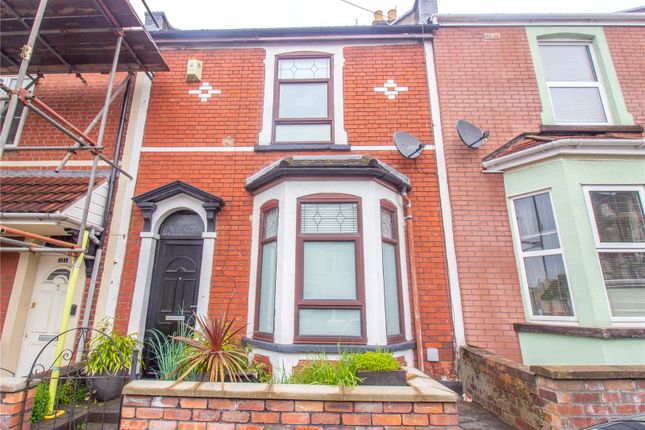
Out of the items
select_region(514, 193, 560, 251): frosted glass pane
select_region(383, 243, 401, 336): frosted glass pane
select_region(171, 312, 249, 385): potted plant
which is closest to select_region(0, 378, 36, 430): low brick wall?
select_region(171, 312, 249, 385): potted plant

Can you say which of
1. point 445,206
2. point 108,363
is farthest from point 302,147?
point 108,363

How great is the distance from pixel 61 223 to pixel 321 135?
4.23 m

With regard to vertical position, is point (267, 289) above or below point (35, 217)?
below

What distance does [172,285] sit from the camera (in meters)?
5.33

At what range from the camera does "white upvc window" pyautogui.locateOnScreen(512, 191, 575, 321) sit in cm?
455

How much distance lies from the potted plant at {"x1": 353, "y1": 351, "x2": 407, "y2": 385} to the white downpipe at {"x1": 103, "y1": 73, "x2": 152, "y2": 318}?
13.9 ft

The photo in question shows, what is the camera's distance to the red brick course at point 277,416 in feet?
8.40

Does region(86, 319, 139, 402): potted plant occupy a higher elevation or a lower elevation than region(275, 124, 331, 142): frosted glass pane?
lower

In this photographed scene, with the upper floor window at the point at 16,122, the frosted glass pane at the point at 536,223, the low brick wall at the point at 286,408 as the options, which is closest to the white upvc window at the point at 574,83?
the frosted glass pane at the point at 536,223

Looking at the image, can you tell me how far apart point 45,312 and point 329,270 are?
4.78 meters

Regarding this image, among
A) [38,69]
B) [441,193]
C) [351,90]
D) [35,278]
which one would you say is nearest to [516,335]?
[441,193]

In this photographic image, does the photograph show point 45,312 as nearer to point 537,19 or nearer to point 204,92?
point 204,92

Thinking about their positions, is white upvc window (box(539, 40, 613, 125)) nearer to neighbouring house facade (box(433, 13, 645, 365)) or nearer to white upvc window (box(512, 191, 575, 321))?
neighbouring house facade (box(433, 13, 645, 365))

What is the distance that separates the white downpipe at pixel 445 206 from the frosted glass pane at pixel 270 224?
2.77 m
